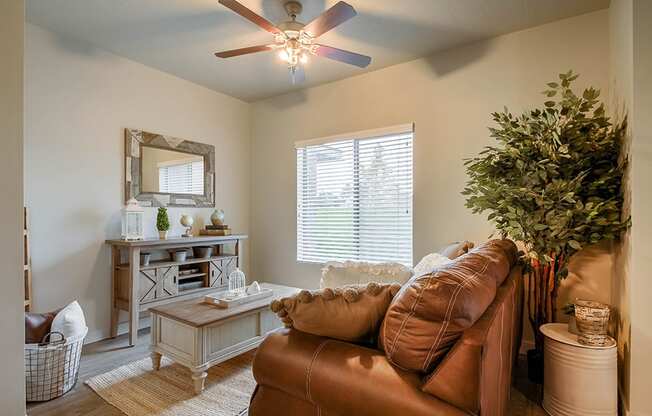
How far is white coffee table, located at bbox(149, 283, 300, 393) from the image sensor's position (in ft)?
7.07

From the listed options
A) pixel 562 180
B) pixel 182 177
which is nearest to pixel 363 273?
pixel 562 180

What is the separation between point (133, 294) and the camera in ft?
9.84

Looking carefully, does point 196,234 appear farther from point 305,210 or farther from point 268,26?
point 268,26

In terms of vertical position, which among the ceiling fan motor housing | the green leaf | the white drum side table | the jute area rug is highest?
the ceiling fan motor housing

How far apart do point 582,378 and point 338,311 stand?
1475 mm

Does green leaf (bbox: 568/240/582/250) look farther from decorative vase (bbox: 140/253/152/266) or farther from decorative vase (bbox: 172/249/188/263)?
decorative vase (bbox: 140/253/152/266)

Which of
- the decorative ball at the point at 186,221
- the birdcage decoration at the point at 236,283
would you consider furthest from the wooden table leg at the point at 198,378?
the decorative ball at the point at 186,221

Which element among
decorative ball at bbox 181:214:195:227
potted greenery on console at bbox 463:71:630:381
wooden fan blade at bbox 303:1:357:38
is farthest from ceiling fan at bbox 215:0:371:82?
decorative ball at bbox 181:214:195:227

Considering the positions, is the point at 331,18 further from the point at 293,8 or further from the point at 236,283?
the point at 236,283

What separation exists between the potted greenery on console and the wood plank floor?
64 cm

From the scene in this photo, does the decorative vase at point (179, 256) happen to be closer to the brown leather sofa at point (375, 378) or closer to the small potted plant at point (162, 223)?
the small potted plant at point (162, 223)
